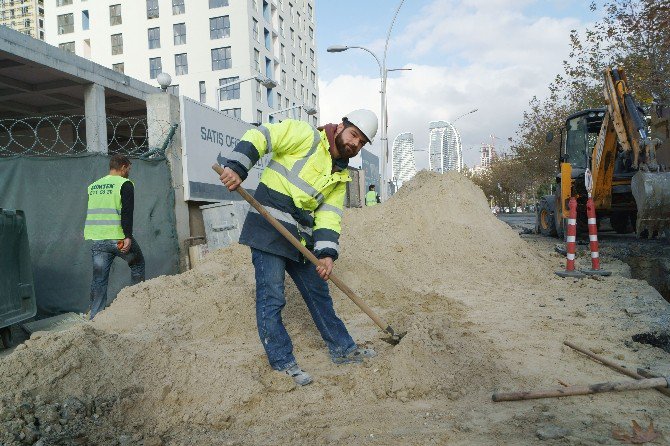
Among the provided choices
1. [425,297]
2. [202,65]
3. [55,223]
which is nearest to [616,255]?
[425,297]

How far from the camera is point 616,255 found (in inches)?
403

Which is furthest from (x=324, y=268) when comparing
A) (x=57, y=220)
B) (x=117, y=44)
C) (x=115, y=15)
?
(x=115, y=15)

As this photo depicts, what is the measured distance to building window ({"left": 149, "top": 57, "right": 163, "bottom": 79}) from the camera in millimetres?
45094

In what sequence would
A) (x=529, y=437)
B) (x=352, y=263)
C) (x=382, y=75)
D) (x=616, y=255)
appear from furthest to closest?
1. (x=382, y=75)
2. (x=616, y=255)
3. (x=352, y=263)
4. (x=529, y=437)

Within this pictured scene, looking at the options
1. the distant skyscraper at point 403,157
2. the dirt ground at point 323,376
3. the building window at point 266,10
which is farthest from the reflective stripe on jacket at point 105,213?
the building window at point 266,10

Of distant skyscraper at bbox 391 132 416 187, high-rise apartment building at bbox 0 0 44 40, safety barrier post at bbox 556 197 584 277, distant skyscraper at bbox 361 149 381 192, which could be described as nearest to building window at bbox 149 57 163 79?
distant skyscraper at bbox 361 149 381 192

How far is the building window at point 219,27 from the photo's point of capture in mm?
42531

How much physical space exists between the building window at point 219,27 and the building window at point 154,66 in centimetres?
556

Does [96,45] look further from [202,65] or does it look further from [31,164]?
[31,164]

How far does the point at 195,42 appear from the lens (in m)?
43.8

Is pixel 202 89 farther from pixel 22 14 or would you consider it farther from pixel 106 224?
pixel 22 14

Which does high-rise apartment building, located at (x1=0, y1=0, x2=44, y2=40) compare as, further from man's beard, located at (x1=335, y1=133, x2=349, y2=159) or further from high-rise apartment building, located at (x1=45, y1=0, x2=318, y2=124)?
man's beard, located at (x1=335, y1=133, x2=349, y2=159)

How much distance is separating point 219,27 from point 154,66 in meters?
7.26

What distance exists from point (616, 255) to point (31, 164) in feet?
33.9
